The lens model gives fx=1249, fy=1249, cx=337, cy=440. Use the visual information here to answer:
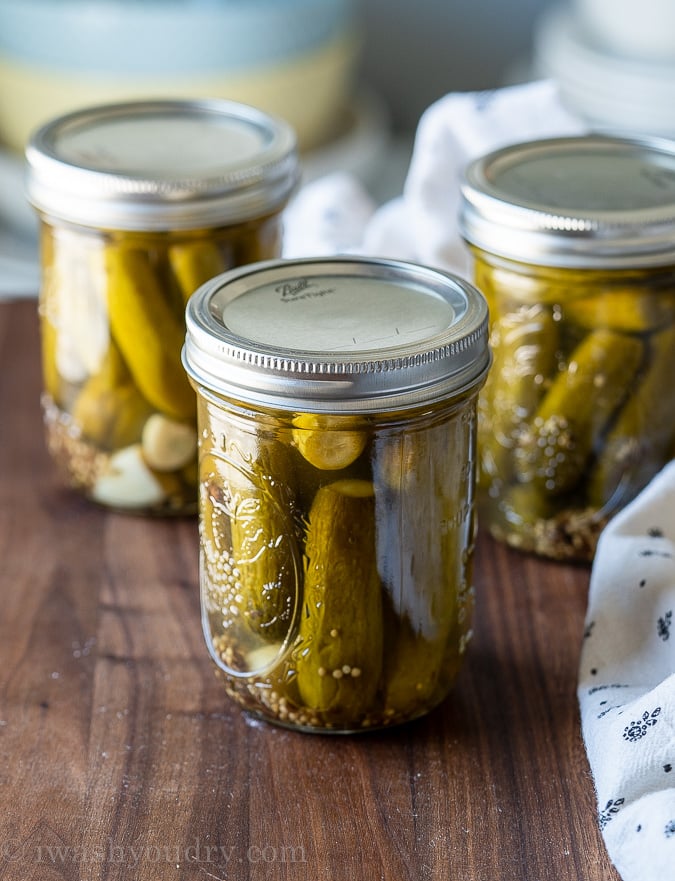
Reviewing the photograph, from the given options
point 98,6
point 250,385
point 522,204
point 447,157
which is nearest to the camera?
point 250,385

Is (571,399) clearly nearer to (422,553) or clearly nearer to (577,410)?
(577,410)

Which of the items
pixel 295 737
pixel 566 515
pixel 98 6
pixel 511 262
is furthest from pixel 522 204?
pixel 98 6

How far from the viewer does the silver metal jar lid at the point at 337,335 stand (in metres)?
0.44

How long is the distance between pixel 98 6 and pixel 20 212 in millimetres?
189

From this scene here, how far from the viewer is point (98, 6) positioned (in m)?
1.01

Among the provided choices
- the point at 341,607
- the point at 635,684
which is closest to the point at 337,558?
the point at 341,607

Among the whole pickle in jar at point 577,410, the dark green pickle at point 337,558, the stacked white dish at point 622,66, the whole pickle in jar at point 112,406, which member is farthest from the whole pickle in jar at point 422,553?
Answer: the stacked white dish at point 622,66

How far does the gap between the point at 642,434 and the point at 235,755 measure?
25 cm

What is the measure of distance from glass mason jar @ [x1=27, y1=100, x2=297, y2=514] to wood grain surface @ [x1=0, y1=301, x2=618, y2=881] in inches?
2.0

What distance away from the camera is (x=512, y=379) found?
61 centimetres

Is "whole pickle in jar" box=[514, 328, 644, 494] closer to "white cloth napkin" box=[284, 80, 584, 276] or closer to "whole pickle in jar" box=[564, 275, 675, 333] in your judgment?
"whole pickle in jar" box=[564, 275, 675, 333]

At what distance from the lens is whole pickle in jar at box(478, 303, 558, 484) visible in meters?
0.59

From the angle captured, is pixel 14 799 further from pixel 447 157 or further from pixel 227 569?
pixel 447 157

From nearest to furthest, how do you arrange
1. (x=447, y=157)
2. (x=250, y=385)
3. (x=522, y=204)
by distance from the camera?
(x=250, y=385) → (x=522, y=204) → (x=447, y=157)
